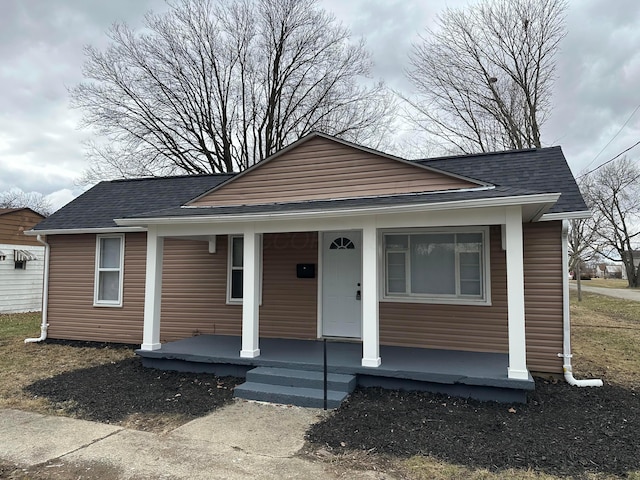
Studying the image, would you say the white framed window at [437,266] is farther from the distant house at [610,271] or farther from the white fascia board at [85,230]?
the distant house at [610,271]

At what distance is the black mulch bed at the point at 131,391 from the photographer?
16.9ft

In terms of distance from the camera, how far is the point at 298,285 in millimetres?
7840

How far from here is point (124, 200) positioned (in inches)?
399

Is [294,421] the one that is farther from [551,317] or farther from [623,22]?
[623,22]

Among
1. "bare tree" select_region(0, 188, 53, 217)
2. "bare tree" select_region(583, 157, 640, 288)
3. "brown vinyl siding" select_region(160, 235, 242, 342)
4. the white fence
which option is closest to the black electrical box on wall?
"brown vinyl siding" select_region(160, 235, 242, 342)

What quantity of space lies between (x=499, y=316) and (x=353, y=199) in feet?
9.67

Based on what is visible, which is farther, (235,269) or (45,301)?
(45,301)


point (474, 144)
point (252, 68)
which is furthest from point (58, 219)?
point (474, 144)

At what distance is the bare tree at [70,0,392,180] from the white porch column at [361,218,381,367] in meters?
15.8

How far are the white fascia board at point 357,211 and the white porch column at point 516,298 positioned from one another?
30 cm

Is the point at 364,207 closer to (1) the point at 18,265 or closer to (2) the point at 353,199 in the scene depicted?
(2) the point at 353,199

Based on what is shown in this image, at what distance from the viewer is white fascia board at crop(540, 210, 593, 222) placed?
18.6 ft

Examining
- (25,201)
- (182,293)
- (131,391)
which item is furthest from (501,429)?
(25,201)

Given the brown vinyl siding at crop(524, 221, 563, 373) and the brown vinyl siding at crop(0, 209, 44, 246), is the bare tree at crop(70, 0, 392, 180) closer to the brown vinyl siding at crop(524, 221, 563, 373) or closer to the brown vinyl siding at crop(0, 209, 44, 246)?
the brown vinyl siding at crop(0, 209, 44, 246)
